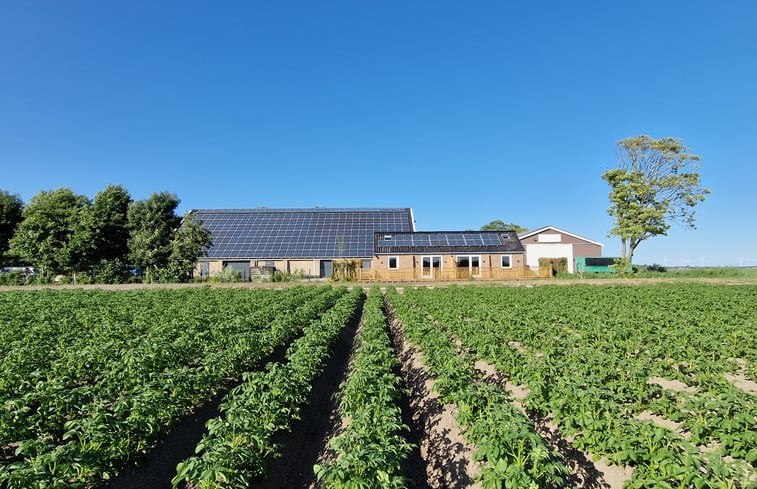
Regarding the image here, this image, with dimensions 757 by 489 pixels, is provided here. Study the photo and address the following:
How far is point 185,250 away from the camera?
3691 centimetres

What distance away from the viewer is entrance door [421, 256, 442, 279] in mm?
38875

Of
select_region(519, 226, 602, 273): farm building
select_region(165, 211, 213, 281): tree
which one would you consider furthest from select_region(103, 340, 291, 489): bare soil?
select_region(519, 226, 602, 273): farm building

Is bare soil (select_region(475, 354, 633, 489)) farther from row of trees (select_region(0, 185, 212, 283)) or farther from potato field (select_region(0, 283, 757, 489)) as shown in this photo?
row of trees (select_region(0, 185, 212, 283))

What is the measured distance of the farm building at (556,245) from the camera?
158ft

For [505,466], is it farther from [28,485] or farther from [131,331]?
[131,331]

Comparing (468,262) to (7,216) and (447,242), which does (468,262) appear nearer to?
(447,242)

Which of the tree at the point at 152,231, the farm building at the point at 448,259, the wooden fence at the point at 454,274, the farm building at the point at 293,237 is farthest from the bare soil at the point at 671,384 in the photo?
the tree at the point at 152,231

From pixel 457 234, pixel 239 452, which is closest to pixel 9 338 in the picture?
pixel 239 452

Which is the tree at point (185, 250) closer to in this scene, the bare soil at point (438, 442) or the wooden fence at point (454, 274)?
the wooden fence at point (454, 274)

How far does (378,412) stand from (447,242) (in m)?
36.0

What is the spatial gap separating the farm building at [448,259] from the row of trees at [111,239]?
1765 centimetres

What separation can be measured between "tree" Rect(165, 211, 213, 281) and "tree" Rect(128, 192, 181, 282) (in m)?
0.74

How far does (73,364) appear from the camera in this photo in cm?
828

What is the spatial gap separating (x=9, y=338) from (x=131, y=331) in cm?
277
